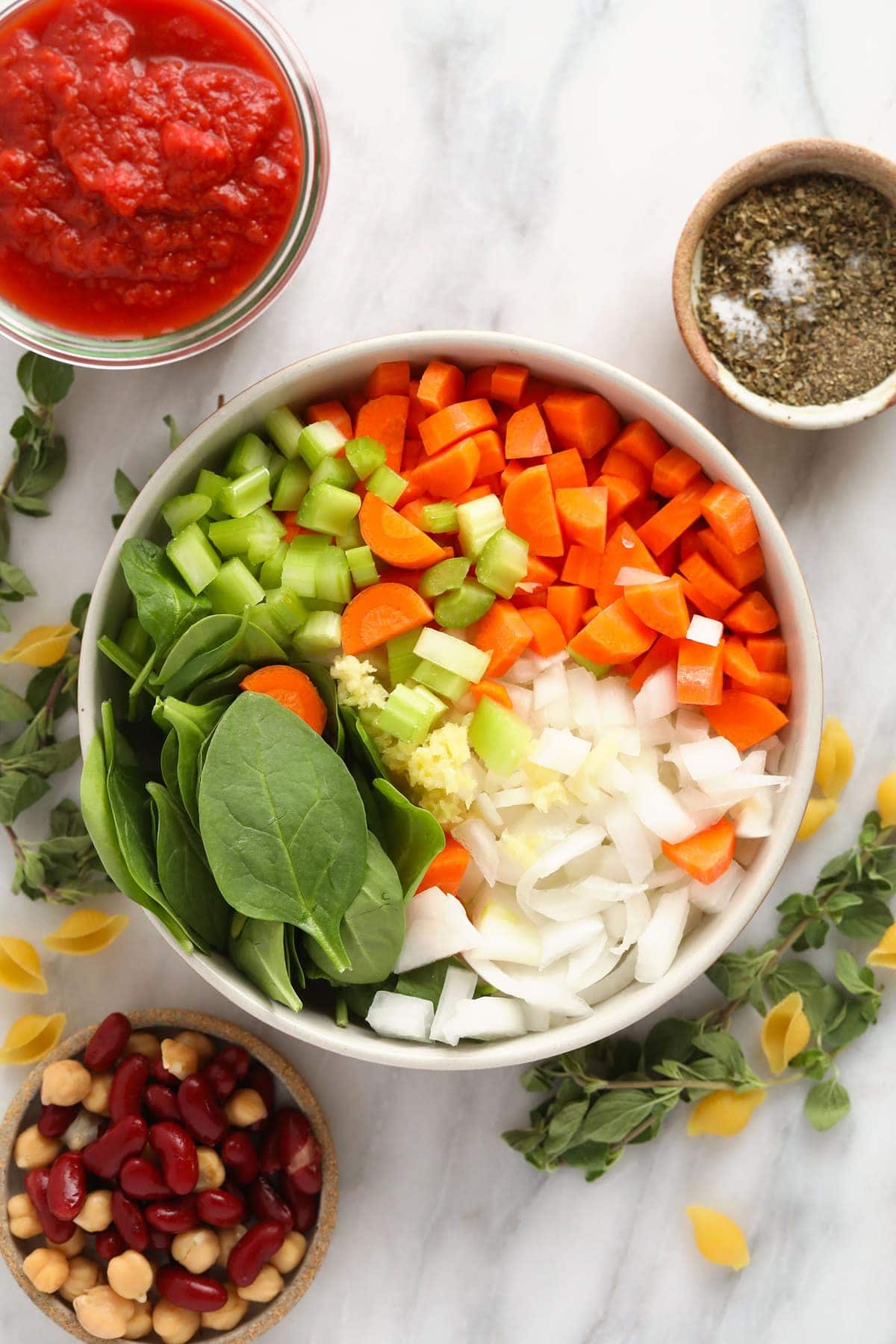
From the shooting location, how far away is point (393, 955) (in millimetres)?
1555

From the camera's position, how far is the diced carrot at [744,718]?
160 centimetres

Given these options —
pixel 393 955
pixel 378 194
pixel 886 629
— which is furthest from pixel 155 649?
pixel 886 629

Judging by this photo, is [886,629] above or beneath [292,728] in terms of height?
above

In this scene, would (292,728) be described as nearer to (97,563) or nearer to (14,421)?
(97,563)

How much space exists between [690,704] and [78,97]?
114 cm

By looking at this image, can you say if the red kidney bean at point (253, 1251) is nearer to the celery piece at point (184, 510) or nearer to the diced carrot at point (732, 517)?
the celery piece at point (184, 510)

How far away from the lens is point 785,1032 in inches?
72.4

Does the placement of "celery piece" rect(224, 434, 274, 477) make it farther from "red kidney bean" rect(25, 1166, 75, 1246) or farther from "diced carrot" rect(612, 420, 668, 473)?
"red kidney bean" rect(25, 1166, 75, 1246)

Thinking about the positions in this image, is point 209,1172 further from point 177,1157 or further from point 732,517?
point 732,517

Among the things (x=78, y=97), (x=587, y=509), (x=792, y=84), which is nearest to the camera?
(x=78, y=97)

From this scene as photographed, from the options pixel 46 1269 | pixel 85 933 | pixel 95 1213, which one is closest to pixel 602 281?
pixel 85 933

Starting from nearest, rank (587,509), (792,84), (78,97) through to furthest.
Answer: (78,97) < (587,509) < (792,84)

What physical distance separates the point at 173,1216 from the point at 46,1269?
22 cm

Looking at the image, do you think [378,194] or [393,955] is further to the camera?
[378,194]
